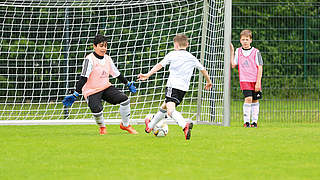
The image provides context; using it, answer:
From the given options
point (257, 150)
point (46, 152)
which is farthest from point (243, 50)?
point (46, 152)

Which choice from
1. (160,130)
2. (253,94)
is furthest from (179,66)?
(253,94)

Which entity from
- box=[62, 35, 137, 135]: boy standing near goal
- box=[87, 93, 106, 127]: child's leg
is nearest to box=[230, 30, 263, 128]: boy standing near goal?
box=[62, 35, 137, 135]: boy standing near goal

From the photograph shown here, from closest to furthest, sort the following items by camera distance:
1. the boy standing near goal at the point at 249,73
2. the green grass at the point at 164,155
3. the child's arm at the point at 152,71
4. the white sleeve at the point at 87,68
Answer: the green grass at the point at 164,155, the child's arm at the point at 152,71, the white sleeve at the point at 87,68, the boy standing near goal at the point at 249,73

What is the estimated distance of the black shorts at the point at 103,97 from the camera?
8.65 metres

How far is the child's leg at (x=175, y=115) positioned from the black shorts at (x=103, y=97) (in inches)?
37.9

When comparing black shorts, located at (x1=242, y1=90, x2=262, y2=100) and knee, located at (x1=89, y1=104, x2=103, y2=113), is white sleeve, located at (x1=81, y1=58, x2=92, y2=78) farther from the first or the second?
black shorts, located at (x1=242, y1=90, x2=262, y2=100)

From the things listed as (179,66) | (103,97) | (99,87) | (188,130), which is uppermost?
(179,66)

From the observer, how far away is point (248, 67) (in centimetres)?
983

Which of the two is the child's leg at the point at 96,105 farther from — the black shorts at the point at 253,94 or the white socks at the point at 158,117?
the black shorts at the point at 253,94

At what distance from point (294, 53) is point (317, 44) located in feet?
4.60

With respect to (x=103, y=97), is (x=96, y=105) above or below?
below

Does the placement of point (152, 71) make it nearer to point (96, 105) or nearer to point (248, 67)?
point (96, 105)

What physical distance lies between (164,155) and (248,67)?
4017 millimetres

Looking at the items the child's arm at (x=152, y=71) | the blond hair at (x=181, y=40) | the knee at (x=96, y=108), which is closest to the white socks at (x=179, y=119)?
the child's arm at (x=152, y=71)
